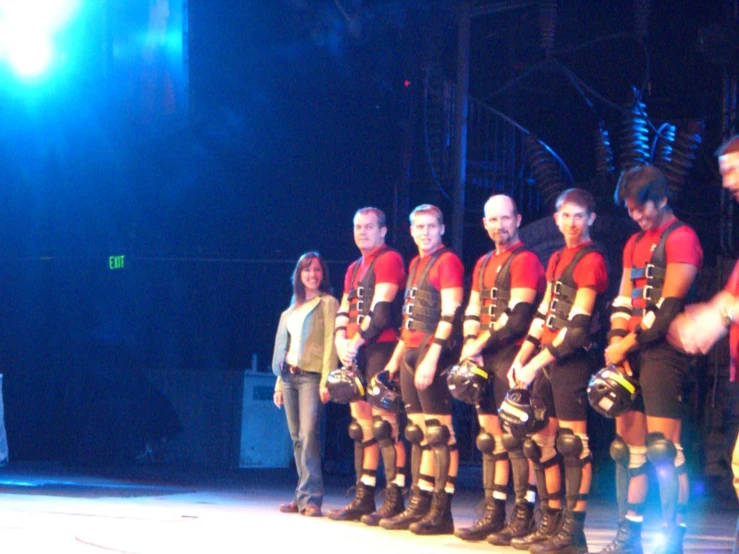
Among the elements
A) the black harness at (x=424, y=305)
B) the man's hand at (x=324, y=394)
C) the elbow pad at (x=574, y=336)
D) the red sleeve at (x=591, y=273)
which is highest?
the red sleeve at (x=591, y=273)

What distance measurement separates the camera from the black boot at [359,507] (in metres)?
6.36

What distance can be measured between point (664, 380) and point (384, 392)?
6.24 ft

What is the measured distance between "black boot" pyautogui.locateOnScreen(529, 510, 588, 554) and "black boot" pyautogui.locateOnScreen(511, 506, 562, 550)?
0.17m

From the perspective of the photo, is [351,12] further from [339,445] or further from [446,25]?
[339,445]

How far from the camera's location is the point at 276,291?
10.8 m

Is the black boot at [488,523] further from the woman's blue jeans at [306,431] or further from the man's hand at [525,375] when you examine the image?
the woman's blue jeans at [306,431]

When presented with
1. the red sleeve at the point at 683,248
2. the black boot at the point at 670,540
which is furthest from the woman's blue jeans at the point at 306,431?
the red sleeve at the point at 683,248

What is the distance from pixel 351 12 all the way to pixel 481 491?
15.4ft

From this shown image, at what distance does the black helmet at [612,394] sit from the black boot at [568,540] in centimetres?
A: 65

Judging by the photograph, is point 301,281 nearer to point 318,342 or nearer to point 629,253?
point 318,342

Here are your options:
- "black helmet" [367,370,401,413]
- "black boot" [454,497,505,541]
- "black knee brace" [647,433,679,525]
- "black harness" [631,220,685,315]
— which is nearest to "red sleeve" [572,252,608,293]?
"black harness" [631,220,685,315]

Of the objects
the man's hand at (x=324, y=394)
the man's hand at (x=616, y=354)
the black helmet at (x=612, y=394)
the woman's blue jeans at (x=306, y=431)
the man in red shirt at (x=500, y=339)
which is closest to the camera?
the black helmet at (x=612, y=394)

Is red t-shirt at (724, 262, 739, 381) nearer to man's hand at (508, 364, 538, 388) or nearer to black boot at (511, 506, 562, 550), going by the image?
man's hand at (508, 364, 538, 388)

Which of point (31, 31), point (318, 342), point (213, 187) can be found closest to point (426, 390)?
point (318, 342)
